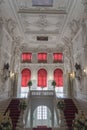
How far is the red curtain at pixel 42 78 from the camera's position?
19406mm

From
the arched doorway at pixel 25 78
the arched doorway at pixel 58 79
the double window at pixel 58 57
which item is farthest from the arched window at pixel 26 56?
the arched doorway at pixel 58 79

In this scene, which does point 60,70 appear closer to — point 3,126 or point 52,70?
point 52,70

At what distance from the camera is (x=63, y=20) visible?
11992mm

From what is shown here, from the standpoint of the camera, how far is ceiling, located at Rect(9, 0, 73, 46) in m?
10.1

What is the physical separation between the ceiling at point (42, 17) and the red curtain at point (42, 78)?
555cm

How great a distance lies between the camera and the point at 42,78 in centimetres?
1962

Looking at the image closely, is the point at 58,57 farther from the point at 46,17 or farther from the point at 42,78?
the point at 46,17

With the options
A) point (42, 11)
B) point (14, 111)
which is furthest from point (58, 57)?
point (14, 111)

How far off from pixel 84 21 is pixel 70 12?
137 centimetres

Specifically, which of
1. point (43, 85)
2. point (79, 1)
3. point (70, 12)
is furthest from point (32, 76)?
point (79, 1)

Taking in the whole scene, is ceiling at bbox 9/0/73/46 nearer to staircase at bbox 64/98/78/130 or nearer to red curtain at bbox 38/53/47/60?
red curtain at bbox 38/53/47/60

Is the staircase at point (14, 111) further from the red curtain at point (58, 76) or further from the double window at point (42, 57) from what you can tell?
the double window at point (42, 57)

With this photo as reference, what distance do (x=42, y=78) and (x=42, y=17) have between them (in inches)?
381

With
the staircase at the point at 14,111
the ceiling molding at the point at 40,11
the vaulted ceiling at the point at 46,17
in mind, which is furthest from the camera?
the ceiling molding at the point at 40,11
